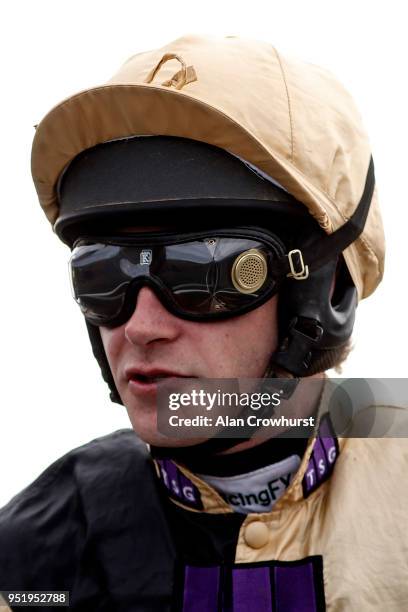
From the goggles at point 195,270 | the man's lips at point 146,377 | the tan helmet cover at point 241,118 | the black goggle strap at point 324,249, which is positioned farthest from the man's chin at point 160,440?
the tan helmet cover at point 241,118

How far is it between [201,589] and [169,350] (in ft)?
2.45

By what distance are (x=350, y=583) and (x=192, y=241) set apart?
1108mm

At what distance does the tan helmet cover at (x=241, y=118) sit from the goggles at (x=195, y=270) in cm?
22

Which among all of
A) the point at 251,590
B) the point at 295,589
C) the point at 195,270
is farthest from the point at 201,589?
the point at 195,270

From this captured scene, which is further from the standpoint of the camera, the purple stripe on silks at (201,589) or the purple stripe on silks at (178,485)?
the purple stripe on silks at (178,485)

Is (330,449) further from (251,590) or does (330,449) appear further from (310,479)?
(251,590)

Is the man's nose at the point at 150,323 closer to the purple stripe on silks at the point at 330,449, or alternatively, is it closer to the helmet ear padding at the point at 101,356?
the helmet ear padding at the point at 101,356

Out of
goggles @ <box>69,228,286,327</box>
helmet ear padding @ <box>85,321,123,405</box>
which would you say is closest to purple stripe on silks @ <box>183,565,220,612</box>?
helmet ear padding @ <box>85,321,123,405</box>

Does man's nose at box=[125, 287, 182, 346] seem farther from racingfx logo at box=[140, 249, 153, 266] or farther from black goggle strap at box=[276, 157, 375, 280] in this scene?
black goggle strap at box=[276, 157, 375, 280]

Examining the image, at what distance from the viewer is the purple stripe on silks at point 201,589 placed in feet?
8.82

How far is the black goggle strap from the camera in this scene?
272cm

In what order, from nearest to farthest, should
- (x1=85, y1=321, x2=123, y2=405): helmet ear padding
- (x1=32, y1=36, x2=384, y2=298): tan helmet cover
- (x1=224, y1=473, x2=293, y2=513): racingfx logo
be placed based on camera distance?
(x1=32, y1=36, x2=384, y2=298): tan helmet cover < (x1=224, y1=473, x2=293, y2=513): racingfx logo < (x1=85, y1=321, x2=123, y2=405): helmet ear padding

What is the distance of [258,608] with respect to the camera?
265 centimetres

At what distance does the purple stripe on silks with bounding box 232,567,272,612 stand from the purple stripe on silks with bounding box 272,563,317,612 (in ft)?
0.10
